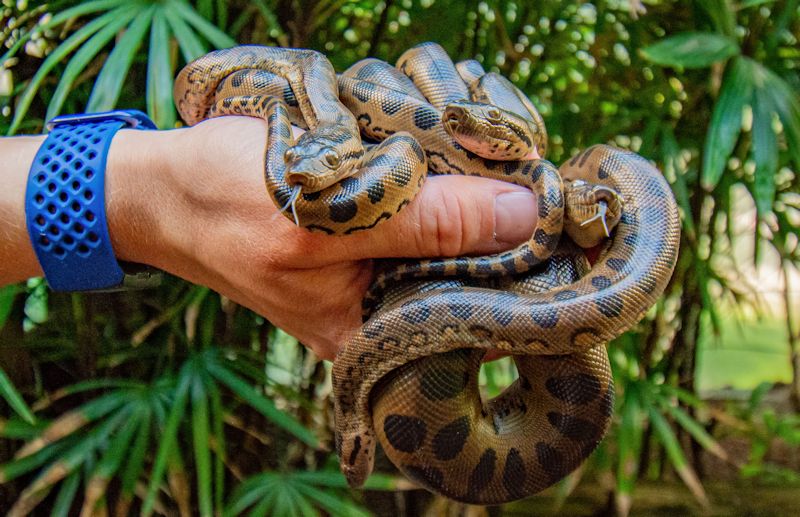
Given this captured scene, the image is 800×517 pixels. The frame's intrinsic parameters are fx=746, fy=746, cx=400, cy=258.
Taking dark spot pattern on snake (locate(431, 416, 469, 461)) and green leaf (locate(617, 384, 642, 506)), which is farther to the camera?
green leaf (locate(617, 384, 642, 506))

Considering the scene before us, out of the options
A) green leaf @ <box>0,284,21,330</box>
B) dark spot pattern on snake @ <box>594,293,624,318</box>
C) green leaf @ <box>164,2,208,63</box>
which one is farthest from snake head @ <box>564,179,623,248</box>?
green leaf @ <box>0,284,21,330</box>

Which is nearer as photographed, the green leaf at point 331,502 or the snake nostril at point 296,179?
the snake nostril at point 296,179

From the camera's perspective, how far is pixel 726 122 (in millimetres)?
1973

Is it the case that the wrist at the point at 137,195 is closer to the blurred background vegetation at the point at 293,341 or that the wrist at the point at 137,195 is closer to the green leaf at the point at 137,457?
the blurred background vegetation at the point at 293,341

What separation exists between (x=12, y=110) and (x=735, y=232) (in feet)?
8.57

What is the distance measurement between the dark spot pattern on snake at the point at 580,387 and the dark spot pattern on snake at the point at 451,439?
6.4 inches

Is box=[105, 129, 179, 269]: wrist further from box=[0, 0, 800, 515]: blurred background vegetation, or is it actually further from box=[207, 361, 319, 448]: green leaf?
box=[207, 361, 319, 448]: green leaf

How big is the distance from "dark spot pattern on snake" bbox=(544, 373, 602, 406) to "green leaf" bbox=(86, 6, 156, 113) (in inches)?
49.3

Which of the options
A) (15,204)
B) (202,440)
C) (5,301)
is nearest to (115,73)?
(15,204)

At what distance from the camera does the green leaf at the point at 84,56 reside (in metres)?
1.80

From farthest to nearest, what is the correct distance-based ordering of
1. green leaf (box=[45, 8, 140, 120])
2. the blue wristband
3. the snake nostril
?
green leaf (box=[45, 8, 140, 120]) → the blue wristband → the snake nostril

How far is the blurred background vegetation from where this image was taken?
6.58 ft

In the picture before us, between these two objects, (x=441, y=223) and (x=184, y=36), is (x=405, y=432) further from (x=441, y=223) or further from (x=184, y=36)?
(x=184, y=36)

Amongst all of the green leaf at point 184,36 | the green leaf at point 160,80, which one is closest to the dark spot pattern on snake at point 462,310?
the green leaf at point 160,80
